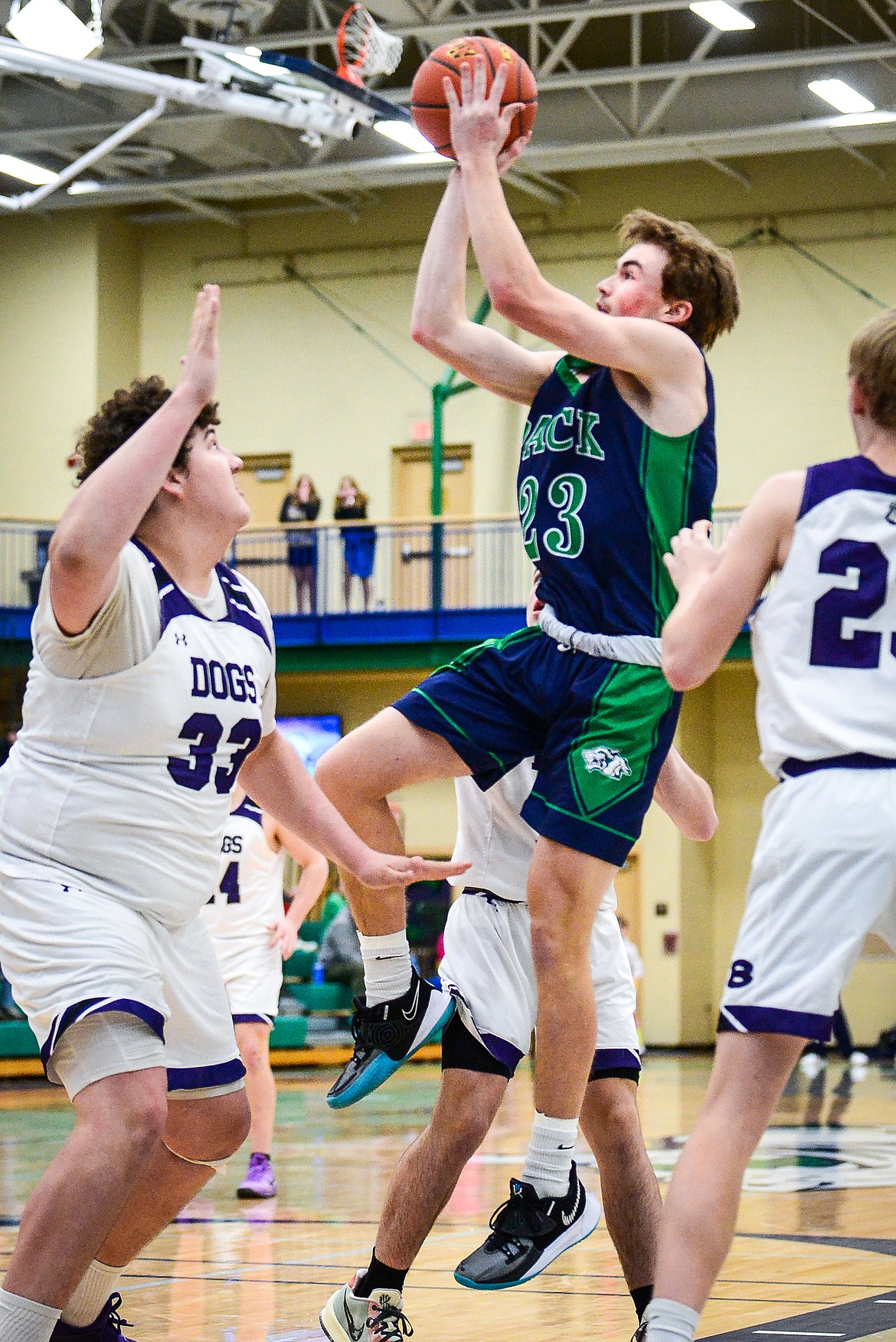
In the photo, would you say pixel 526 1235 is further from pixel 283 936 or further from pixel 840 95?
pixel 840 95

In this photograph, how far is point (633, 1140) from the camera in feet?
14.3

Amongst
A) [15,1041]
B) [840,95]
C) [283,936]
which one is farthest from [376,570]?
[283,936]

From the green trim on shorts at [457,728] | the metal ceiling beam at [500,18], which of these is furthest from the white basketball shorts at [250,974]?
the metal ceiling beam at [500,18]

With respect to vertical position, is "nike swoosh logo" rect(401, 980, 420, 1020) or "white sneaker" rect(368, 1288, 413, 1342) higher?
"nike swoosh logo" rect(401, 980, 420, 1020)

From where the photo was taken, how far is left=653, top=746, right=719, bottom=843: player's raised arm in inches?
179

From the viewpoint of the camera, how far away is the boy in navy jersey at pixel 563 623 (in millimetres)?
3855

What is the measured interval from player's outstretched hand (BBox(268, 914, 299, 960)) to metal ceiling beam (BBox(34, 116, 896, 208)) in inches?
548

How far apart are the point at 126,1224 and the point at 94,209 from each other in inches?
873

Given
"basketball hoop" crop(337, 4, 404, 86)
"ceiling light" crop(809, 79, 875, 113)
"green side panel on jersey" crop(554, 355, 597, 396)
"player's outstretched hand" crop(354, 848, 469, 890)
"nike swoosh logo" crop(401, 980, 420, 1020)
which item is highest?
"ceiling light" crop(809, 79, 875, 113)

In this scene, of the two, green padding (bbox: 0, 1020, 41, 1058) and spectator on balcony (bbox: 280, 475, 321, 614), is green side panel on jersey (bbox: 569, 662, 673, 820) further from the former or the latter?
spectator on balcony (bbox: 280, 475, 321, 614)

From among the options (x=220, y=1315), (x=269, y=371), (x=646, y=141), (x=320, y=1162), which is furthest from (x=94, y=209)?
(x=220, y=1315)

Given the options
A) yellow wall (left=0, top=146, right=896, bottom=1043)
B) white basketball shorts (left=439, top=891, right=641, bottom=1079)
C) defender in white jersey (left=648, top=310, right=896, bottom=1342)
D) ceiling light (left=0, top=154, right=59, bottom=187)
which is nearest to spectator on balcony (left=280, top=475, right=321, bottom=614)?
yellow wall (left=0, top=146, right=896, bottom=1043)

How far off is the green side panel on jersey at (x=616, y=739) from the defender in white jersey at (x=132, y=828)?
411mm

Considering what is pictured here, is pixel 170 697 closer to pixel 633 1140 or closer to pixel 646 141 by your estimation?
pixel 633 1140
